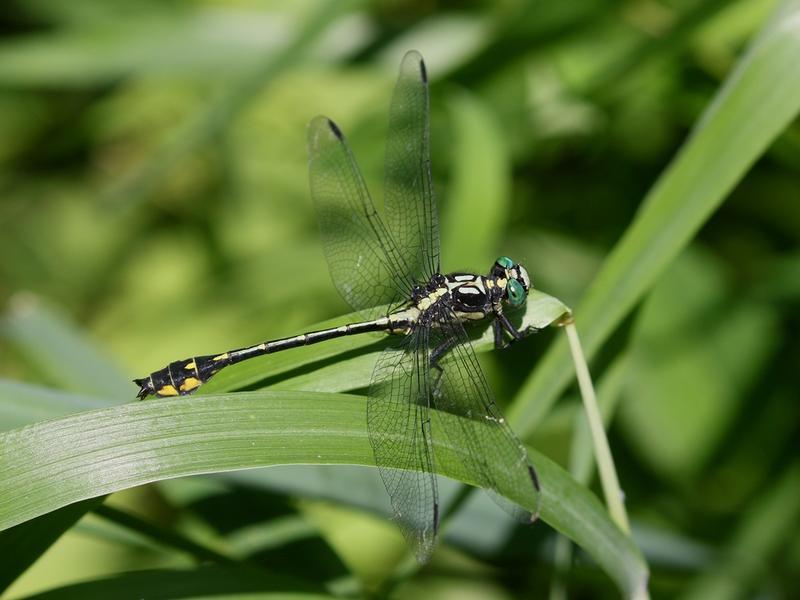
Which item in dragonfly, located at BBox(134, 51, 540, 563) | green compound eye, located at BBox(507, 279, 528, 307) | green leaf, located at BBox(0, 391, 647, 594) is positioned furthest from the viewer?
green compound eye, located at BBox(507, 279, 528, 307)

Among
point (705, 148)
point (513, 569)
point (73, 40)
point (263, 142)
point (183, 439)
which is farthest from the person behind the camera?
point (263, 142)

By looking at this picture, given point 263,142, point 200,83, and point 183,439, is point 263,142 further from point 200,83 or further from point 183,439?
point 183,439

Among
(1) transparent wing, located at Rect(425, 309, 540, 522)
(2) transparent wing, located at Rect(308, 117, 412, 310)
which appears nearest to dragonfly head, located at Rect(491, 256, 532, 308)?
(1) transparent wing, located at Rect(425, 309, 540, 522)

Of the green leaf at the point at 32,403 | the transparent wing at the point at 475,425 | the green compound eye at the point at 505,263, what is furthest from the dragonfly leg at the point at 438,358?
the green leaf at the point at 32,403

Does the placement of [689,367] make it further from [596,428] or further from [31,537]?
[31,537]

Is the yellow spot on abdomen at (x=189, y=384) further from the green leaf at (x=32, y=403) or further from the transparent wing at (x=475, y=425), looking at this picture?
the transparent wing at (x=475, y=425)

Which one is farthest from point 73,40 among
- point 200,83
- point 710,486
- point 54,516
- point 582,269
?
point 710,486

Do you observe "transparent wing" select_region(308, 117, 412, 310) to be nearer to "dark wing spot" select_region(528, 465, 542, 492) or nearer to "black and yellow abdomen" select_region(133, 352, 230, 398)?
"black and yellow abdomen" select_region(133, 352, 230, 398)
